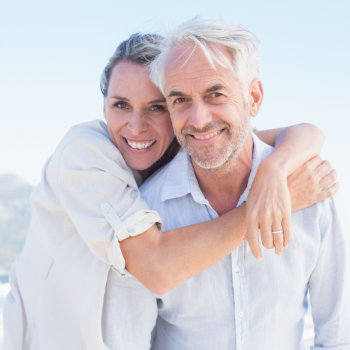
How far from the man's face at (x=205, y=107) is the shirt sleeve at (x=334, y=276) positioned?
47 cm

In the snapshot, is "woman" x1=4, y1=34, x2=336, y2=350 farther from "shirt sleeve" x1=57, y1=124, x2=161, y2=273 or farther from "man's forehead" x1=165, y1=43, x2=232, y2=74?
"man's forehead" x1=165, y1=43, x2=232, y2=74

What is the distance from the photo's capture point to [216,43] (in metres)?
1.93

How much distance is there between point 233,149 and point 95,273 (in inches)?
28.7

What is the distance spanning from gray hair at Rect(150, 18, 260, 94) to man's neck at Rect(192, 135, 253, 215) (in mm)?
310

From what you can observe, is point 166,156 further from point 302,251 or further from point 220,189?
point 302,251

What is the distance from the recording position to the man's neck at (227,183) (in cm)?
210

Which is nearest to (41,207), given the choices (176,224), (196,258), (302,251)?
(176,224)

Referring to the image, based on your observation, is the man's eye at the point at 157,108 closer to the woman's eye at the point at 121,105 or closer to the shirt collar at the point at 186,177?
the woman's eye at the point at 121,105

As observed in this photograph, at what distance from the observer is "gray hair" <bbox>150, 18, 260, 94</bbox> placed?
193 cm

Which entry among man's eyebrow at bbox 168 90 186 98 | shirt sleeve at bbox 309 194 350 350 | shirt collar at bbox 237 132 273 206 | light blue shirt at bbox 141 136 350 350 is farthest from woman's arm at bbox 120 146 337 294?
man's eyebrow at bbox 168 90 186 98

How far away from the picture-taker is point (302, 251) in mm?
1965

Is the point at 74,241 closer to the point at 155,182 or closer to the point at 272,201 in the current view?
the point at 155,182

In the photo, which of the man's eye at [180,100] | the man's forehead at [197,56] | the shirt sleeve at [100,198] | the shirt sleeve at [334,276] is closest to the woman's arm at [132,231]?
the shirt sleeve at [100,198]

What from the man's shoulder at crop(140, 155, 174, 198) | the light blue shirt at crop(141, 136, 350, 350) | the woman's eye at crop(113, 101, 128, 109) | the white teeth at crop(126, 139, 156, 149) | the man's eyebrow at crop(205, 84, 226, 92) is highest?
the man's eyebrow at crop(205, 84, 226, 92)
